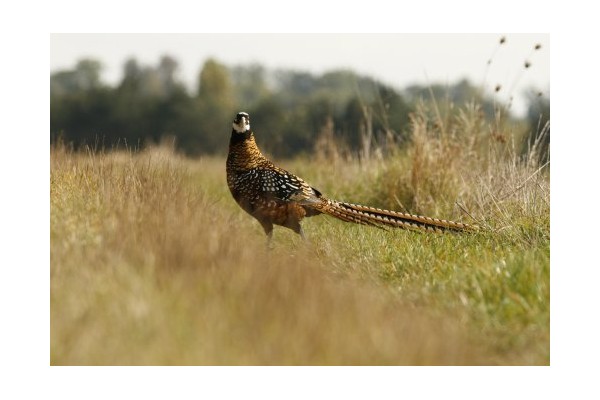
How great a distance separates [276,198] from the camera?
267 inches

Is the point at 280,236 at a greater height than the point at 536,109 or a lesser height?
lesser

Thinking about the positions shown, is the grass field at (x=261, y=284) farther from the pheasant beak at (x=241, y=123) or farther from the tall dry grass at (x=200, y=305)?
the pheasant beak at (x=241, y=123)

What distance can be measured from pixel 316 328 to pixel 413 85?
704 cm

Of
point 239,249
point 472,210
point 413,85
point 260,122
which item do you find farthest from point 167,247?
point 260,122

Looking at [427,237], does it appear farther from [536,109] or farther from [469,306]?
[536,109]

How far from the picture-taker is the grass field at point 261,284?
4.16 metres

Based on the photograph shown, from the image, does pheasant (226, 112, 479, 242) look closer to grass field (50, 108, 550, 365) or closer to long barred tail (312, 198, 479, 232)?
long barred tail (312, 198, 479, 232)

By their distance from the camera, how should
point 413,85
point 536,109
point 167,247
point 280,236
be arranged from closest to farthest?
point 167,247
point 280,236
point 536,109
point 413,85

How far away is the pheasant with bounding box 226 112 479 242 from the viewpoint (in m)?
6.78

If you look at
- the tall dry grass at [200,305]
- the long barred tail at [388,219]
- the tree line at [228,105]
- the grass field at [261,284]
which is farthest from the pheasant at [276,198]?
the tall dry grass at [200,305]

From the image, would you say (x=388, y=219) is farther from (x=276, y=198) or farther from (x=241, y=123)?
(x=241, y=123)

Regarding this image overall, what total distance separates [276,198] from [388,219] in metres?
1.15
